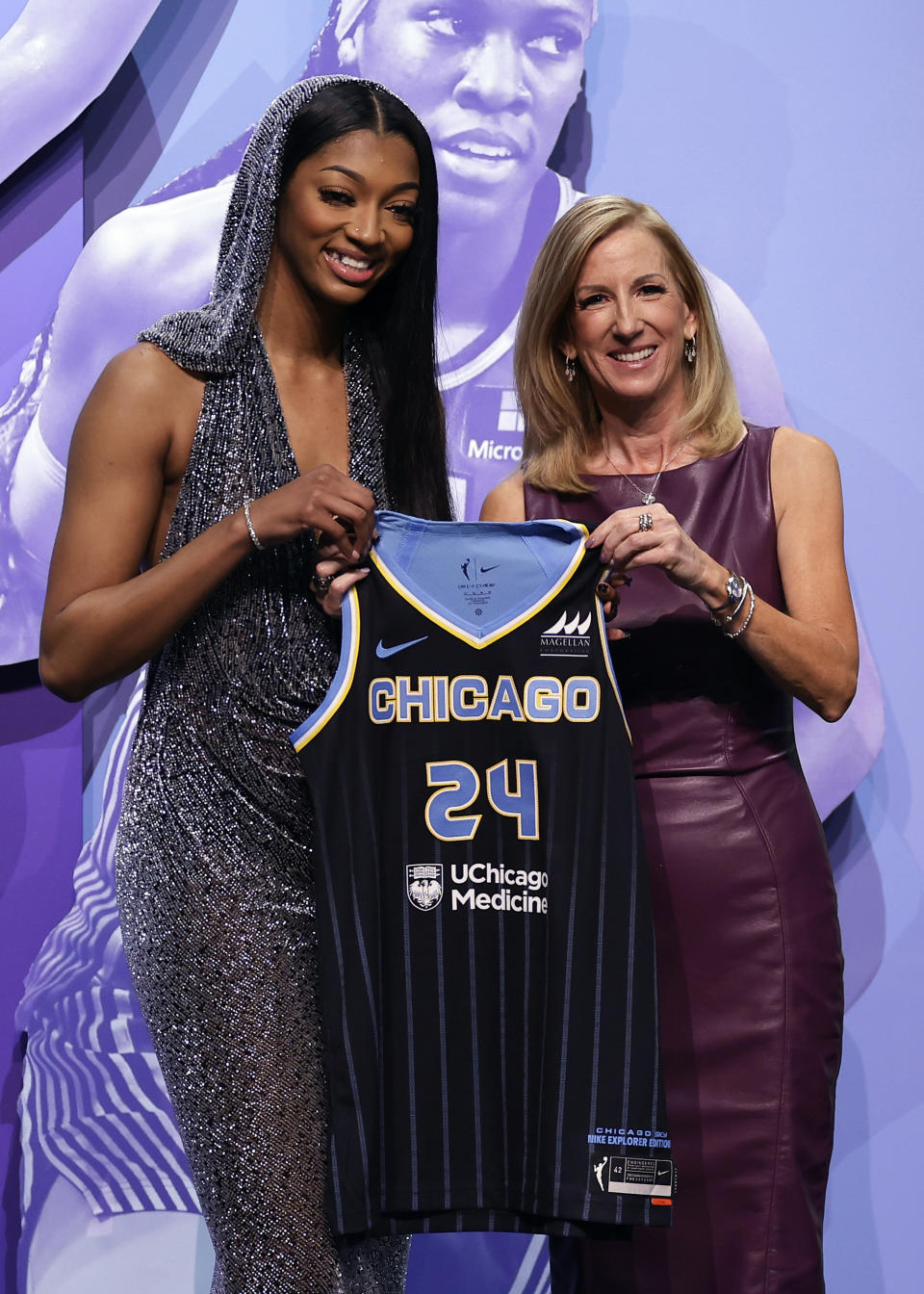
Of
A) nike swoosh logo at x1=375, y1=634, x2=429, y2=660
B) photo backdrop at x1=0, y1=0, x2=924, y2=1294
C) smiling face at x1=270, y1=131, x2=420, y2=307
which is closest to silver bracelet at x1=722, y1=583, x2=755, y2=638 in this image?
nike swoosh logo at x1=375, y1=634, x2=429, y2=660

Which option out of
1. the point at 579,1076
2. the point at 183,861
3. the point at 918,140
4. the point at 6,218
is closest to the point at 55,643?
the point at 183,861

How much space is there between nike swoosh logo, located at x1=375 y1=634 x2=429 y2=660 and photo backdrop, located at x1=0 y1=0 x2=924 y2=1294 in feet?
3.30

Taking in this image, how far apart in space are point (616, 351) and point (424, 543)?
1.38 ft

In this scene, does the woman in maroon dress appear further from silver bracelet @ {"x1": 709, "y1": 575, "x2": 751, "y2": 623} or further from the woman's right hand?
the woman's right hand

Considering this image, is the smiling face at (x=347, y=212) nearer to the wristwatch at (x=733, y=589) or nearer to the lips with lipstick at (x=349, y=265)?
the lips with lipstick at (x=349, y=265)

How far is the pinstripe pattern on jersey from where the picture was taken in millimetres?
2510

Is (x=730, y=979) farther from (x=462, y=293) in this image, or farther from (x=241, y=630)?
(x=462, y=293)

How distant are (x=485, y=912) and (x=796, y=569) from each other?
0.61 meters

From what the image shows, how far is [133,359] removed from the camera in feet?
4.92

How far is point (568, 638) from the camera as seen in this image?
1.59 m

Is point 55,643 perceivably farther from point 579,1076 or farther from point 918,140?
point 918,140

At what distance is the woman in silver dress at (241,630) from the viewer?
1459mm

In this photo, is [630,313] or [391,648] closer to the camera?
[391,648]

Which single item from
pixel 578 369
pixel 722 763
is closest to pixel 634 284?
pixel 578 369
